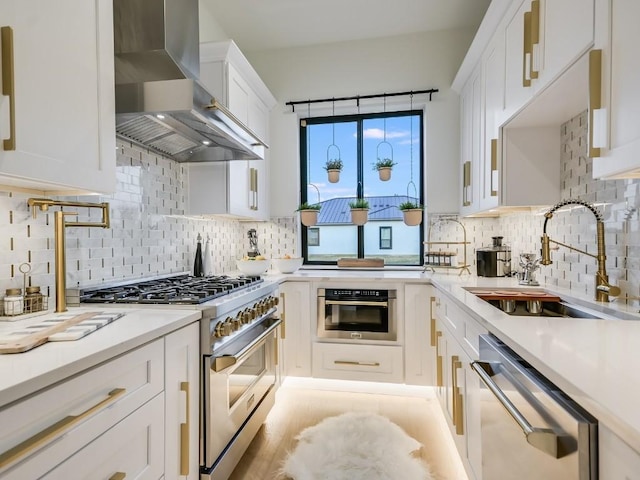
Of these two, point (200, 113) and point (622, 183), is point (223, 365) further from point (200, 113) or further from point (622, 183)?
point (622, 183)

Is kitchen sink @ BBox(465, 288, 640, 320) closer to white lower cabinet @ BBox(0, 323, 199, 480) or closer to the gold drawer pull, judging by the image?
the gold drawer pull

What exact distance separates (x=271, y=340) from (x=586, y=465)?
1848mm

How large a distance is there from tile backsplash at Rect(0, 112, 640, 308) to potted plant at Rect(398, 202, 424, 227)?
642 mm

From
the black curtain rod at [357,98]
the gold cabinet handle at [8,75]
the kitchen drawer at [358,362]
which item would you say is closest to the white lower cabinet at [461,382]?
the kitchen drawer at [358,362]

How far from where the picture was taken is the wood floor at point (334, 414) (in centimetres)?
188

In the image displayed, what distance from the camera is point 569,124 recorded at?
6.66ft

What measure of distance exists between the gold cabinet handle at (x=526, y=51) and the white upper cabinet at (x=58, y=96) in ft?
5.90

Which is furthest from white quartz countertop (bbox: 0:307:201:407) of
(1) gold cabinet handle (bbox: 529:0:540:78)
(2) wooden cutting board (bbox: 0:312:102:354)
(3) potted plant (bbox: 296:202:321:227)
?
(3) potted plant (bbox: 296:202:321:227)

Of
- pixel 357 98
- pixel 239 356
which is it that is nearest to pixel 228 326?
pixel 239 356

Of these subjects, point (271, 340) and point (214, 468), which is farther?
point (271, 340)

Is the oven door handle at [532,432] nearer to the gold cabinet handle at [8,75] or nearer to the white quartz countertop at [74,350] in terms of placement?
the white quartz countertop at [74,350]

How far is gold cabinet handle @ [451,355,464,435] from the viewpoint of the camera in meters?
1.72

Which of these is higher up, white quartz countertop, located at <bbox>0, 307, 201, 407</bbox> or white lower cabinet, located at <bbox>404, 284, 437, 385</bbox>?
white quartz countertop, located at <bbox>0, 307, 201, 407</bbox>

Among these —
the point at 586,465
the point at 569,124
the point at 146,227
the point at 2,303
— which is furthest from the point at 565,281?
the point at 2,303
